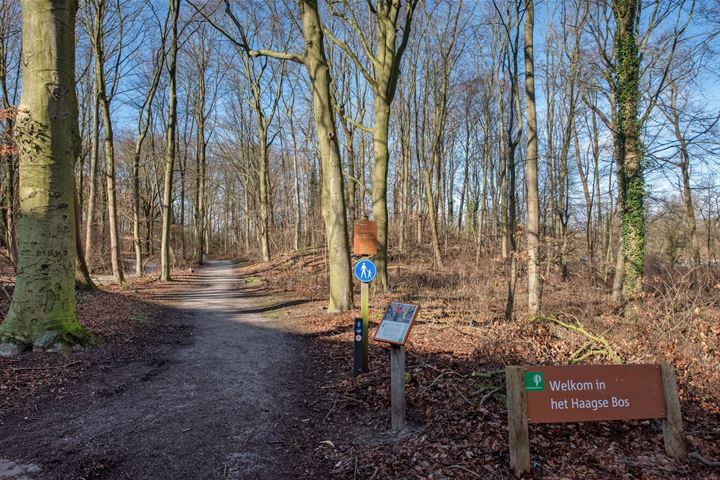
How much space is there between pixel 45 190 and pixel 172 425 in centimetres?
456

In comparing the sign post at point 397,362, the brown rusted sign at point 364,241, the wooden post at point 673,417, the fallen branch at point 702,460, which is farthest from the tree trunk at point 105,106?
the fallen branch at point 702,460

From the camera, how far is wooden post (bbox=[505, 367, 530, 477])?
3518mm

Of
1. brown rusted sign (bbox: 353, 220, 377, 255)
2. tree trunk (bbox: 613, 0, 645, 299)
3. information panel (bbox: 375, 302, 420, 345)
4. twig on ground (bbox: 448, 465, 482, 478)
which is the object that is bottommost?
twig on ground (bbox: 448, 465, 482, 478)

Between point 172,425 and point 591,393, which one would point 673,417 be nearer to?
point 591,393

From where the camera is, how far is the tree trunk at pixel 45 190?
6637 mm

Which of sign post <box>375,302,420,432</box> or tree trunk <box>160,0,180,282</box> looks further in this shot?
tree trunk <box>160,0,180,282</box>

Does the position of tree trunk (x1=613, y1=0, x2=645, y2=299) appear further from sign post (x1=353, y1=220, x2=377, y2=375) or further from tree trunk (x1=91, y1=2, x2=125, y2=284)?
tree trunk (x1=91, y1=2, x2=125, y2=284)

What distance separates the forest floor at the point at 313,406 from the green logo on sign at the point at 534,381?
2.12 ft

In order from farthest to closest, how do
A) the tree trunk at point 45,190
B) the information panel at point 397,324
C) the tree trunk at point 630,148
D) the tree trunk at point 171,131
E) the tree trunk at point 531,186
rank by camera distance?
the tree trunk at point 171,131 → the tree trunk at point 630,148 → the tree trunk at point 531,186 → the tree trunk at point 45,190 → the information panel at point 397,324

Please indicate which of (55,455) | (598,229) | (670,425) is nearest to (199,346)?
(55,455)

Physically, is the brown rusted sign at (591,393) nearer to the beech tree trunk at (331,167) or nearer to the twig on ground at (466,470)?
the twig on ground at (466,470)

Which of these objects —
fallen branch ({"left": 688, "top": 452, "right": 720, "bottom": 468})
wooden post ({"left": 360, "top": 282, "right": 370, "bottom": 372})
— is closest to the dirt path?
wooden post ({"left": 360, "top": 282, "right": 370, "bottom": 372})

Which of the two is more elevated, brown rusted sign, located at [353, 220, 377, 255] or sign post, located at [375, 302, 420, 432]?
brown rusted sign, located at [353, 220, 377, 255]

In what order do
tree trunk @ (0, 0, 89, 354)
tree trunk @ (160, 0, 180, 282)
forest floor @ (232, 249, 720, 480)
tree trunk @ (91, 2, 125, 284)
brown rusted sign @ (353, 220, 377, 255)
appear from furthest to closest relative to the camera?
tree trunk @ (160, 0, 180, 282)
tree trunk @ (91, 2, 125, 284)
tree trunk @ (0, 0, 89, 354)
brown rusted sign @ (353, 220, 377, 255)
forest floor @ (232, 249, 720, 480)
